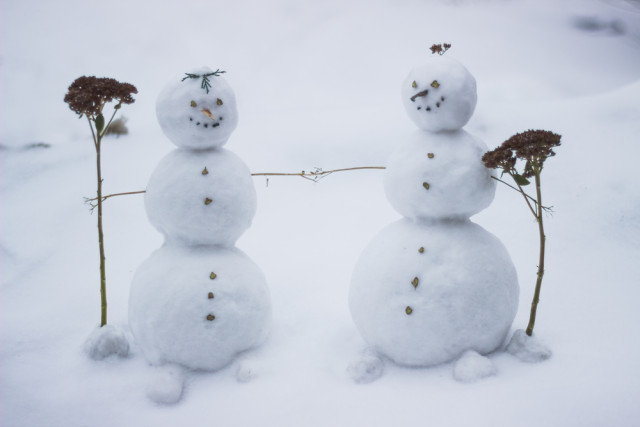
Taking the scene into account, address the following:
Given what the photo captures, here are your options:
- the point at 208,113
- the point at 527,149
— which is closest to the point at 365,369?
the point at 527,149

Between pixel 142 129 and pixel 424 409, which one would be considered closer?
pixel 424 409

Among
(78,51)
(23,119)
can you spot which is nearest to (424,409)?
(23,119)

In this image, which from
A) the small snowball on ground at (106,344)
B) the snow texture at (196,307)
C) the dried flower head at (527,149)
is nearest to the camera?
the dried flower head at (527,149)

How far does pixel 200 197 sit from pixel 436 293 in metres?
1.16

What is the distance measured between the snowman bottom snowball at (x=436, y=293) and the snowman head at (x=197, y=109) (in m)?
0.97

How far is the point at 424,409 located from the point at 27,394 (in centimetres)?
181

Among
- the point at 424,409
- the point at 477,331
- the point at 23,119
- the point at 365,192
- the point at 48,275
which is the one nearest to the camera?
the point at 424,409

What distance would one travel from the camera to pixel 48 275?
366cm

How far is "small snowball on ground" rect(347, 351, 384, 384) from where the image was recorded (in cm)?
250

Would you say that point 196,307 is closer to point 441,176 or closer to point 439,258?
point 439,258

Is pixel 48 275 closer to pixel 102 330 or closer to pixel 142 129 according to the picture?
pixel 102 330

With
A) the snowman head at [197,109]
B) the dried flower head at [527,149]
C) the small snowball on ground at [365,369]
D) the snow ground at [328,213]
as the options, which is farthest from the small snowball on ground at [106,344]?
the dried flower head at [527,149]

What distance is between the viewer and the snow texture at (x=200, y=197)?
2539mm

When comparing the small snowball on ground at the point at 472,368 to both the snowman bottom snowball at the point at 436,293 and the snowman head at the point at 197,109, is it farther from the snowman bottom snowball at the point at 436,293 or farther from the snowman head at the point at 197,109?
the snowman head at the point at 197,109
